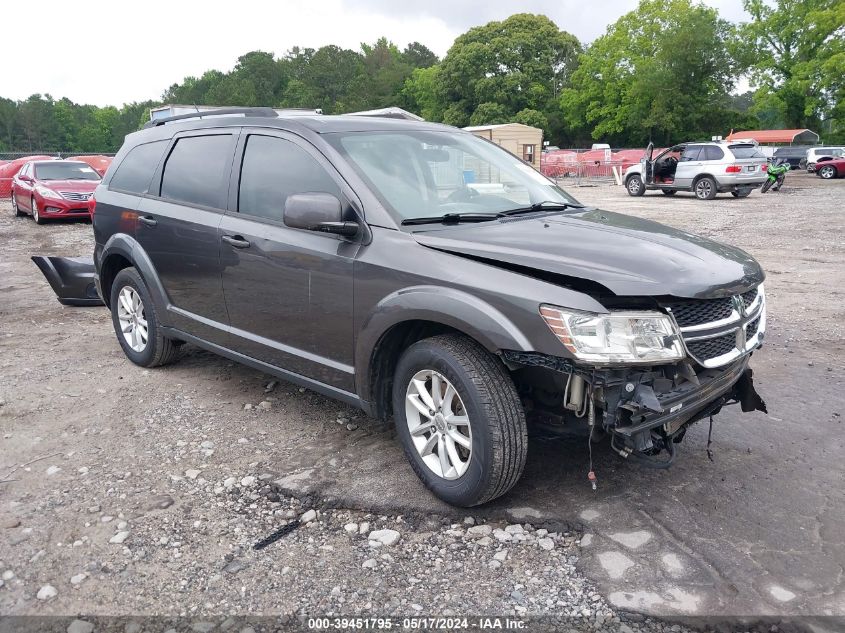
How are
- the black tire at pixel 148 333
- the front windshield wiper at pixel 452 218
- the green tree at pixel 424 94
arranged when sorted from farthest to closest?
the green tree at pixel 424 94, the black tire at pixel 148 333, the front windshield wiper at pixel 452 218

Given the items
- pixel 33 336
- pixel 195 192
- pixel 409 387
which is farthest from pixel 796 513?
pixel 33 336

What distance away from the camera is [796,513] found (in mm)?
3221

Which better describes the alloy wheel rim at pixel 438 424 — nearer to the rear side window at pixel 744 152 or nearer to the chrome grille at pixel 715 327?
the chrome grille at pixel 715 327

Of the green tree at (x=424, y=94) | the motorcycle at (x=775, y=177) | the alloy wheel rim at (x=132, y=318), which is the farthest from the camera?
the green tree at (x=424, y=94)

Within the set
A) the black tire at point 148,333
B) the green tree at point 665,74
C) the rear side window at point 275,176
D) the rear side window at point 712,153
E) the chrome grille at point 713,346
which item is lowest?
the black tire at point 148,333

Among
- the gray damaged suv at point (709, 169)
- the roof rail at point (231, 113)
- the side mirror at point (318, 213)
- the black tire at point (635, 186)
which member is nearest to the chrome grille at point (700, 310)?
the side mirror at point (318, 213)

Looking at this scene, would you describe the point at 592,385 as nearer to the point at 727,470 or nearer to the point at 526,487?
the point at 526,487

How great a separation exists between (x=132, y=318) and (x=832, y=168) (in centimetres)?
3715

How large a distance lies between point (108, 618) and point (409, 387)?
157cm

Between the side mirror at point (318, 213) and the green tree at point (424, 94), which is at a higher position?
the green tree at point (424, 94)

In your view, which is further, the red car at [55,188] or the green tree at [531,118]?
the green tree at [531,118]

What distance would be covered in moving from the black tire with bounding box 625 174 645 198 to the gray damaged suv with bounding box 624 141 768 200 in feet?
1.85

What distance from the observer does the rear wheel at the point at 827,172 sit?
34.2 m

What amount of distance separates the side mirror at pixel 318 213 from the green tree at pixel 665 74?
186ft
